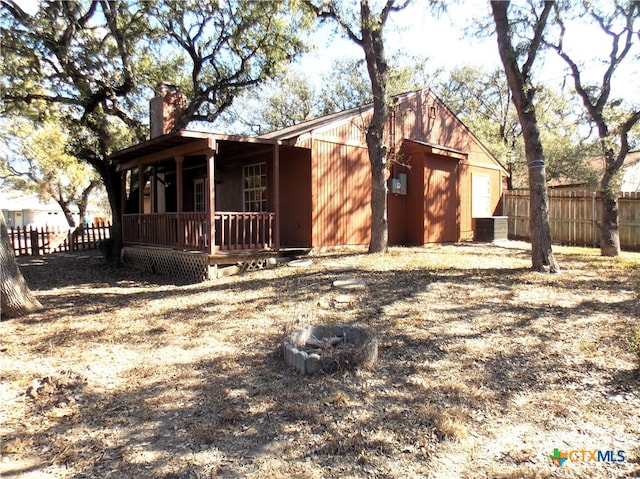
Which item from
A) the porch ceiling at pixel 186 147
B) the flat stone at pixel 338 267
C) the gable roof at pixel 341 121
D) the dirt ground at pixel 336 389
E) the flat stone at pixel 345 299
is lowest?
the dirt ground at pixel 336 389

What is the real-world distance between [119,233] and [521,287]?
11469 millimetres

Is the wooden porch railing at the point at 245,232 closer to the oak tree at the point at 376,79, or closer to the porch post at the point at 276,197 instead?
the porch post at the point at 276,197

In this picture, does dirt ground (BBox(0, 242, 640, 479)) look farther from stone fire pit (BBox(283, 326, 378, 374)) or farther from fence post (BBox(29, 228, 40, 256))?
fence post (BBox(29, 228, 40, 256))

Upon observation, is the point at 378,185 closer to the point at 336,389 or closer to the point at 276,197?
the point at 276,197

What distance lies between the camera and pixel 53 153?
949 inches

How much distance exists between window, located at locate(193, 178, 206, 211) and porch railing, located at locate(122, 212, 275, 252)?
2.94 m

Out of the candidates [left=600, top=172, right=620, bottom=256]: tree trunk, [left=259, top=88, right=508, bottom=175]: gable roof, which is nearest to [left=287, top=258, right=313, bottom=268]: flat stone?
[left=259, top=88, right=508, bottom=175]: gable roof

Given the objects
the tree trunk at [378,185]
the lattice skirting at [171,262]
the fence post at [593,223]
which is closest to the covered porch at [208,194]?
the lattice skirting at [171,262]

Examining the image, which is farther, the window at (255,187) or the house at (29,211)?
the house at (29,211)

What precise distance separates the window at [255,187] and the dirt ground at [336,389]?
5776 mm

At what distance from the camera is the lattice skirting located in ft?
30.5

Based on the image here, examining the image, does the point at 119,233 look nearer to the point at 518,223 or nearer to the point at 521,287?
the point at 521,287

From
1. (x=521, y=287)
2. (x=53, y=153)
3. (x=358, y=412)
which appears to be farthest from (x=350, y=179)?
(x=53, y=153)

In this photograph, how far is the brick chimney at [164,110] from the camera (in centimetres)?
1323
